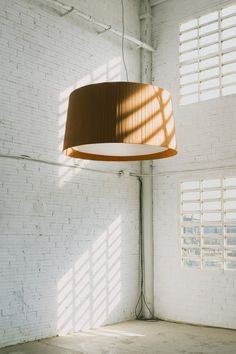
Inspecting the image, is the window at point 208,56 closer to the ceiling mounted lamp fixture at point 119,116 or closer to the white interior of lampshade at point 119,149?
the white interior of lampshade at point 119,149

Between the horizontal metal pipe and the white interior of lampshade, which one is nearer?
the white interior of lampshade

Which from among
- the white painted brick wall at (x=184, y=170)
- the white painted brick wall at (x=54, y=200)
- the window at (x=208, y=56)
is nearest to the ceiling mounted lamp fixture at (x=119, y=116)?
the white painted brick wall at (x=54, y=200)

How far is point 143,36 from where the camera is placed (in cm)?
802

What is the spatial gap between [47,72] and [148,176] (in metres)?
2.41

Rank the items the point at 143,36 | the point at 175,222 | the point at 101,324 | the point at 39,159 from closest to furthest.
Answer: the point at 39,159
the point at 101,324
the point at 175,222
the point at 143,36

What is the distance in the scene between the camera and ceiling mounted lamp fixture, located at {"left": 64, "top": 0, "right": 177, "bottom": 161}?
321 cm

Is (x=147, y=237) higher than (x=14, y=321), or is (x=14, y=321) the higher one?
(x=147, y=237)

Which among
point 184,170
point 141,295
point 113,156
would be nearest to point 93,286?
point 141,295

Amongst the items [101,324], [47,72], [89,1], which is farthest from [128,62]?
[101,324]

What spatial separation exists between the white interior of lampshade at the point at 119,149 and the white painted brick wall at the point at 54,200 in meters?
1.98

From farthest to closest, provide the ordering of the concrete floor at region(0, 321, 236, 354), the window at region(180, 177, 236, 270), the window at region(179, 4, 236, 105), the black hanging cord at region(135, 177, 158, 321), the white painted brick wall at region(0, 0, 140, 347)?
the black hanging cord at region(135, 177, 158, 321), the window at region(179, 4, 236, 105), the window at region(180, 177, 236, 270), the white painted brick wall at region(0, 0, 140, 347), the concrete floor at region(0, 321, 236, 354)

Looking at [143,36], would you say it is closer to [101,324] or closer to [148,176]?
[148,176]

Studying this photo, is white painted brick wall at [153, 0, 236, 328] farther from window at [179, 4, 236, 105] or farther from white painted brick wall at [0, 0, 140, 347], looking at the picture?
white painted brick wall at [0, 0, 140, 347]

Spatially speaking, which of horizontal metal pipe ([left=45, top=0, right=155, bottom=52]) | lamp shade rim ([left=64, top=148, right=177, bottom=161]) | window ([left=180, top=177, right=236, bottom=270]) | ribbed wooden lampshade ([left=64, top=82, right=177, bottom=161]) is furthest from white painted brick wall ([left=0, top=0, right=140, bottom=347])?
ribbed wooden lampshade ([left=64, top=82, right=177, bottom=161])
